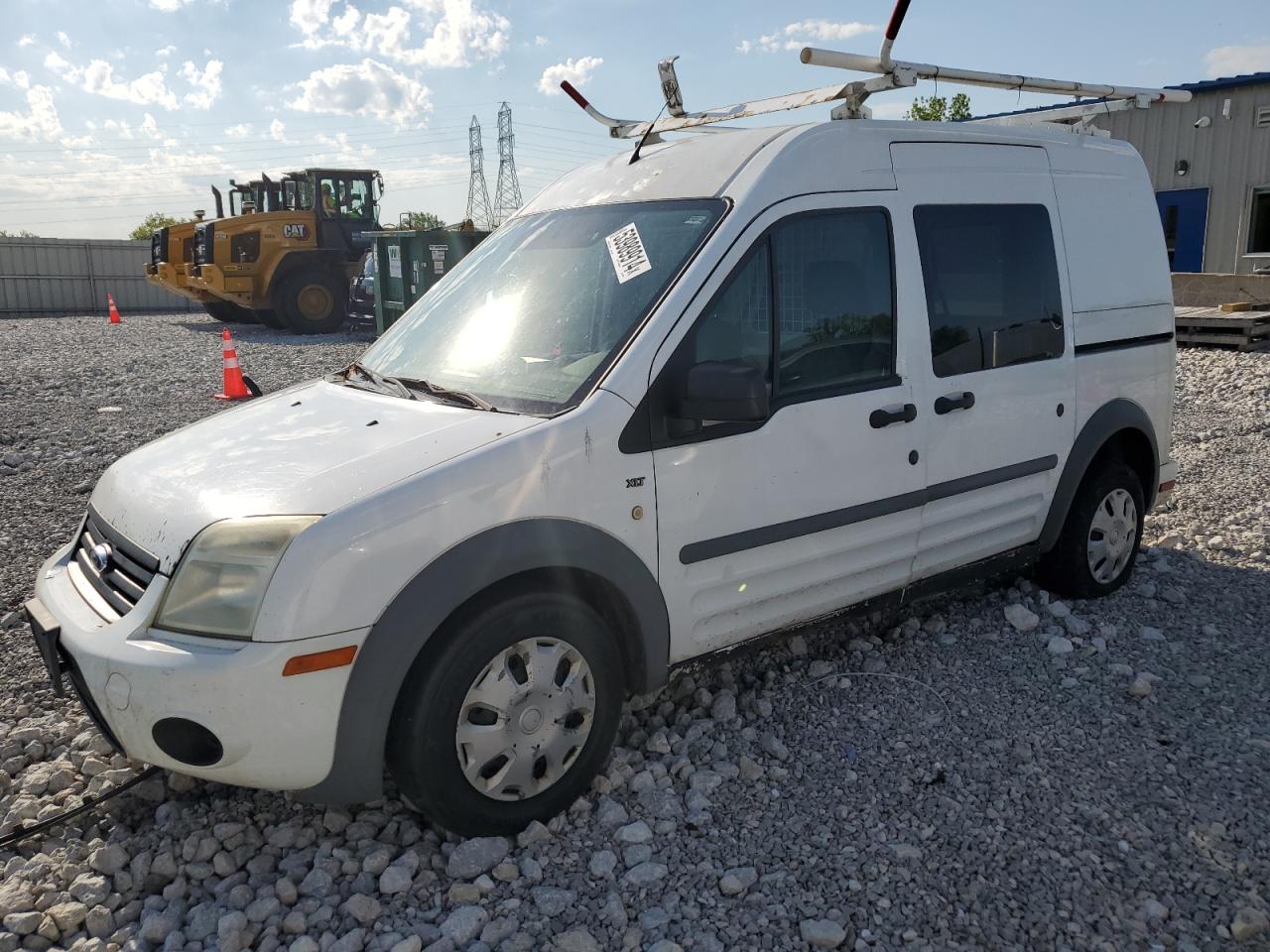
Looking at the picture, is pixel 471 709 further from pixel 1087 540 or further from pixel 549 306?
pixel 1087 540

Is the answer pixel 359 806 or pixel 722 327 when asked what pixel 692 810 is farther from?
pixel 722 327

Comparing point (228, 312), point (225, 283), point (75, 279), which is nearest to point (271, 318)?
point (225, 283)

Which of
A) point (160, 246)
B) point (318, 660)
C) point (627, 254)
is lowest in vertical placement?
point (318, 660)

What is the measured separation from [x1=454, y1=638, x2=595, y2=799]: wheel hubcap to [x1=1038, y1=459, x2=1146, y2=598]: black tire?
8.61 ft

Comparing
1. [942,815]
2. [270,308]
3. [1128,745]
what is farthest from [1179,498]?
[270,308]

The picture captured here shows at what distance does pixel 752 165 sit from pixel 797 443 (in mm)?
942

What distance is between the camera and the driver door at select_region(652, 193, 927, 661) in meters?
3.20

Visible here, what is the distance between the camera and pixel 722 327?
3244mm

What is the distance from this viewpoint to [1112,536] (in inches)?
188

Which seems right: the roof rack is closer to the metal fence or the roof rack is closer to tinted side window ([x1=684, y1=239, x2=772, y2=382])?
tinted side window ([x1=684, y1=239, x2=772, y2=382])

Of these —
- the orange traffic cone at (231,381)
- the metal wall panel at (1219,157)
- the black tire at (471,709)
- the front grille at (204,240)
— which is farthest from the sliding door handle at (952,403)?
the front grille at (204,240)

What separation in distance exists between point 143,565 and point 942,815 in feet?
7.92

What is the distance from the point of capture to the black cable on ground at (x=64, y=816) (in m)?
3.04

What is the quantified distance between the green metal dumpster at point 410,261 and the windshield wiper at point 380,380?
11.4 meters
